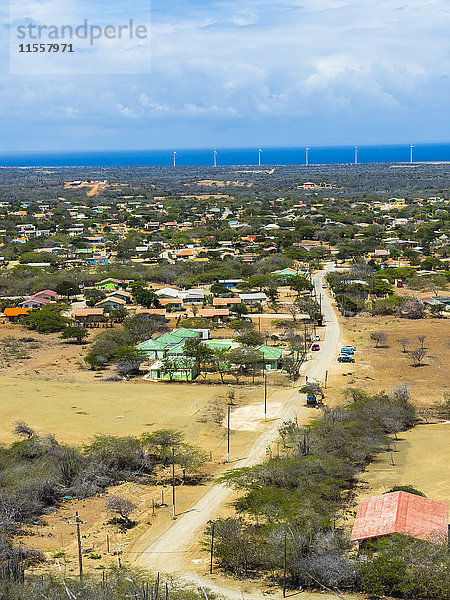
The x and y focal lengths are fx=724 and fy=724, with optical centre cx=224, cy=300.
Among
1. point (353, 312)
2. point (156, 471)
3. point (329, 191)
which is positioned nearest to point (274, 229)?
point (353, 312)

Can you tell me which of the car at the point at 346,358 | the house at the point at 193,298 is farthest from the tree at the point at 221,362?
the house at the point at 193,298

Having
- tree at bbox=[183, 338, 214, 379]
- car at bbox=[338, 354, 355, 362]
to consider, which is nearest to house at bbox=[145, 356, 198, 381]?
tree at bbox=[183, 338, 214, 379]

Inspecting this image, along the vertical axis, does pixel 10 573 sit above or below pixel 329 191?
below

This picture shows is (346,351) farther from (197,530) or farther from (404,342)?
(197,530)

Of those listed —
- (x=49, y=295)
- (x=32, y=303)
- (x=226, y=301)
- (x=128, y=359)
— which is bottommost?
(x=128, y=359)

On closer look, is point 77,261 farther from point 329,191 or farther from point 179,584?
point 329,191

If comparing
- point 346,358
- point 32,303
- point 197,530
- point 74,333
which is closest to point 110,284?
point 32,303

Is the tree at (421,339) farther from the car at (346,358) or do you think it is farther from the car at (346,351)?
the car at (346,358)
